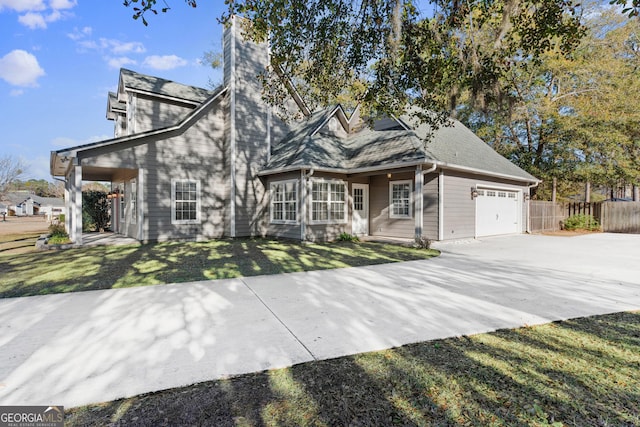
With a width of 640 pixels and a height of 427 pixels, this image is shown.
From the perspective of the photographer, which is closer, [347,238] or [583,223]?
[347,238]

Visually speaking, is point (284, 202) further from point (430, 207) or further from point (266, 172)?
point (430, 207)

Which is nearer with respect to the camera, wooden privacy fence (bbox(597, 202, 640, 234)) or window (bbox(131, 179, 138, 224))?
window (bbox(131, 179, 138, 224))

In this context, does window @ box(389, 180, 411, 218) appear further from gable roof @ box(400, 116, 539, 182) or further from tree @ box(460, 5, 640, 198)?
tree @ box(460, 5, 640, 198)

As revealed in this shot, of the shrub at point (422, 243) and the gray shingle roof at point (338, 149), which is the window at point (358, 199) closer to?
the gray shingle roof at point (338, 149)

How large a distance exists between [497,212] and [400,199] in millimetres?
5494

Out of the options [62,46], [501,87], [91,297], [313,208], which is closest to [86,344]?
[91,297]

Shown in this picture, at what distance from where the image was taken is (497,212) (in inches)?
562

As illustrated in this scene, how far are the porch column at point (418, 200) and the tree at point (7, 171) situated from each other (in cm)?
3391

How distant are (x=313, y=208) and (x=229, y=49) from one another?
290 inches

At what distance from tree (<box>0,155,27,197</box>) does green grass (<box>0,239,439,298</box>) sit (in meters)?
26.2

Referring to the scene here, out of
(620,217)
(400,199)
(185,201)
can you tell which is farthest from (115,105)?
(620,217)

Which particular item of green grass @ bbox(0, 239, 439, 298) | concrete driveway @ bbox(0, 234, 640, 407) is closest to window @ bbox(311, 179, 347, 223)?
green grass @ bbox(0, 239, 439, 298)

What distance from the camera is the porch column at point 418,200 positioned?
10.6m

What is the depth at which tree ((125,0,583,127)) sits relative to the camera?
5566mm
